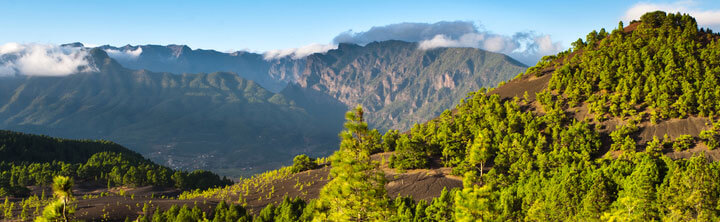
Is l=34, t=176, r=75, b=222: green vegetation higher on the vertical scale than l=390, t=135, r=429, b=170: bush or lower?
higher

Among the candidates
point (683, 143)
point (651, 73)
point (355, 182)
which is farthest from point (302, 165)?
point (355, 182)

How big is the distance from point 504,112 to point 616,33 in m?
51.9

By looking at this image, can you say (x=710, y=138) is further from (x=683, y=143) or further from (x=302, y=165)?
(x=302, y=165)

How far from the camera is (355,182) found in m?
31.3

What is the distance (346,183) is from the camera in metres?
31.5

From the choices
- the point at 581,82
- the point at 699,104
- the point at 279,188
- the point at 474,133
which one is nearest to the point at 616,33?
the point at 581,82

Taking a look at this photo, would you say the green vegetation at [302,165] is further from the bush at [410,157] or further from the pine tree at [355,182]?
the pine tree at [355,182]

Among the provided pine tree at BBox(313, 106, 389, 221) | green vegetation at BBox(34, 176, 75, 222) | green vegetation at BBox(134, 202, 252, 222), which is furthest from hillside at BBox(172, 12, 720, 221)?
green vegetation at BBox(34, 176, 75, 222)

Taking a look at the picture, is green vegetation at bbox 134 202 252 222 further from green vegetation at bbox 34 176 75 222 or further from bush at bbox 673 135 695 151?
bush at bbox 673 135 695 151

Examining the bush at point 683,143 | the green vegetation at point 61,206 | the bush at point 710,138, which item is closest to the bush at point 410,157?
the bush at point 683,143

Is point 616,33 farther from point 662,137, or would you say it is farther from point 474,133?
point 474,133

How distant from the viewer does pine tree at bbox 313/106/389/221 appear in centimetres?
3098

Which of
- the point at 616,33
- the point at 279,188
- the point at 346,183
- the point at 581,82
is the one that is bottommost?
the point at 279,188

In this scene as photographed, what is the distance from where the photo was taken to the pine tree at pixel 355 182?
102ft
